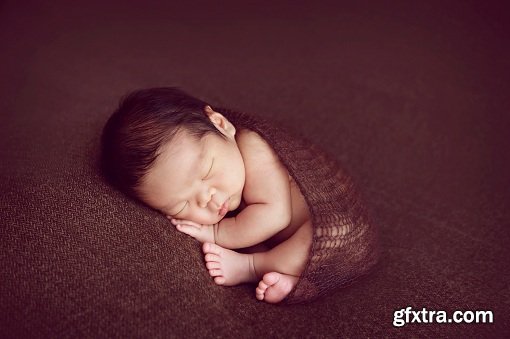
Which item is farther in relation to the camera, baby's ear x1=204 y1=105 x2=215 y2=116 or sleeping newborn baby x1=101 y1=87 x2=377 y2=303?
baby's ear x1=204 y1=105 x2=215 y2=116

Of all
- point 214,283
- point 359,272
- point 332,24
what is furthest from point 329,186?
point 332,24

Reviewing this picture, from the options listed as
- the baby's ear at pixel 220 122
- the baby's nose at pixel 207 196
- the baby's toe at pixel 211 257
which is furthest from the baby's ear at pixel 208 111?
the baby's toe at pixel 211 257

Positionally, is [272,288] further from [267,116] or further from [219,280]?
[267,116]

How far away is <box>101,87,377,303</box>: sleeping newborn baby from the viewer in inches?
33.5

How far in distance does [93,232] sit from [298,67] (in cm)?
90

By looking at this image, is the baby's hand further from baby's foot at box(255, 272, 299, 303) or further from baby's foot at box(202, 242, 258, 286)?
baby's foot at box(255, 272, 299, 303)

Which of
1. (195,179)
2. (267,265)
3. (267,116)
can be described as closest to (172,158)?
(195,179)

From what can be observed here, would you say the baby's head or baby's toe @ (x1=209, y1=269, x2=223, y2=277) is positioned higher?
the baby's head

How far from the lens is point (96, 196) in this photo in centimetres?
84

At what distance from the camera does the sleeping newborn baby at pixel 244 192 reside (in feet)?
2.79

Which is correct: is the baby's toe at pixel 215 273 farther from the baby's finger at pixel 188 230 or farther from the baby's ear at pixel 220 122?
the baby's ear at pixel 220 122

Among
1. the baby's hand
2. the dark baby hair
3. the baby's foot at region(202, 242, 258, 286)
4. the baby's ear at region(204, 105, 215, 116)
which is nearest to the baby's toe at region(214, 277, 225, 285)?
the baby's foot at region(202, 242, 258, 286)

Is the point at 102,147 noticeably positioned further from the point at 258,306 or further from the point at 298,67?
the point at 298,67

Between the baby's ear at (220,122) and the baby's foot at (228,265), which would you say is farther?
the baby's ear at (220,122)
